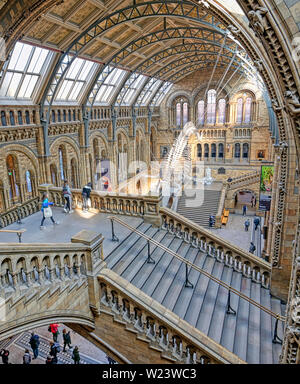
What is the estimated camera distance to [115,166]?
88.8ft

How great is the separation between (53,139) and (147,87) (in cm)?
1554

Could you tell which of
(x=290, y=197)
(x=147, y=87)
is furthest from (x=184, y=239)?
(x=147, y=87)

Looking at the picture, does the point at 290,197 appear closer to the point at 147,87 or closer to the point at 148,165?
the point at 147,87

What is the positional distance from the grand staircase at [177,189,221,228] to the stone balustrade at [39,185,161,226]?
1349 cm

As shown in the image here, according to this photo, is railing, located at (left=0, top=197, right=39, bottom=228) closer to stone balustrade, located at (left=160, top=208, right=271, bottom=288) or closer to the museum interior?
the museum interior

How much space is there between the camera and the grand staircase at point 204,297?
7062 mm

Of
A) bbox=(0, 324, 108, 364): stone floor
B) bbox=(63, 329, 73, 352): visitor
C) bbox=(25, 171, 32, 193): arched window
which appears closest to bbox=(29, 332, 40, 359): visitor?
bbox=(0, 324, 108, 364): stone floor

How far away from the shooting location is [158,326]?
651 cm

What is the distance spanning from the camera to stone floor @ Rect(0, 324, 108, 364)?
36.5 ft

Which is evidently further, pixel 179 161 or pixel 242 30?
pixel 179 161

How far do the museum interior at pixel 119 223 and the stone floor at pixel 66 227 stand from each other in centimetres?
7

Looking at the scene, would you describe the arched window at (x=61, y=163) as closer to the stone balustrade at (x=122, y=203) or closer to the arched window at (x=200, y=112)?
the stone balustrade at (x=122, y=203)

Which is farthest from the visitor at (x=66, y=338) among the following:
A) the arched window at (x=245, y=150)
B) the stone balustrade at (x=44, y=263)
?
the arched window at (x=245, y=150)

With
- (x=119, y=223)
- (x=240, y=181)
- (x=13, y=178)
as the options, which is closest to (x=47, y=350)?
(x=119, y=223)
